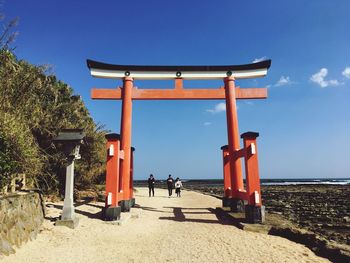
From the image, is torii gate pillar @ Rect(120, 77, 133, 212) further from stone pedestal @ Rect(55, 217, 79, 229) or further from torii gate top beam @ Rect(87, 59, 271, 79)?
stone pedestal @ Rect(55, 217, 79, 229)

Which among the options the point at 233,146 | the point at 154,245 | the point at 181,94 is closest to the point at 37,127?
the point at 181,94

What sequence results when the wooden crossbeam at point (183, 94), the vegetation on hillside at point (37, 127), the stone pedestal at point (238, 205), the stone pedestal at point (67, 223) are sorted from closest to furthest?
the vegetation on hillside at point (37, 127) → the stone pedestal at point (67, 223) → the stone pedestal at point (238, 205) → the wooden crossbeam at point (183, 94)

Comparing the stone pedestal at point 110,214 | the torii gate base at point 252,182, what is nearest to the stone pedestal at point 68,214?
the stone pedestal at point 110,214

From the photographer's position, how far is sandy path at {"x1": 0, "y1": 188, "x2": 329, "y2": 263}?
5078 millimetres

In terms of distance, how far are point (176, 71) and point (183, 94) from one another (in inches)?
45.5

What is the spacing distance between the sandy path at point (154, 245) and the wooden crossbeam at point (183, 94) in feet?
16.9

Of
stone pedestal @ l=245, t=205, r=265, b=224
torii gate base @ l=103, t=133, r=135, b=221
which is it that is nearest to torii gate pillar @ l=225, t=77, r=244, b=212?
stone pedestal @ l=245, t=205, r=265, b=224

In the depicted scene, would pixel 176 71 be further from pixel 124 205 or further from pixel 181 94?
pixel 124 205

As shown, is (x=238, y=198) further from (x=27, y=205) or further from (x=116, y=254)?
(x=27, y=205)

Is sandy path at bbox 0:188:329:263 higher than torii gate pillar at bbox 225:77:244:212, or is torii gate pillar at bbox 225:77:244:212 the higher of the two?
torii gate pillar at bbox 225:77:244:212

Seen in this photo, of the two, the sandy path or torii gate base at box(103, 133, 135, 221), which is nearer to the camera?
the sandy path

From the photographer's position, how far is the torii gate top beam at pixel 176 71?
440 inches

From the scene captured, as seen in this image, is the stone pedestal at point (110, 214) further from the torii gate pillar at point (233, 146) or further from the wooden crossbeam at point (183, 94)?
the wooden crossbeam at point (183, 94)

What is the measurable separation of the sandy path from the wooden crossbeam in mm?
5137
